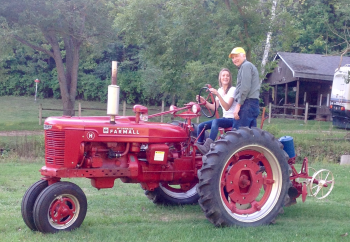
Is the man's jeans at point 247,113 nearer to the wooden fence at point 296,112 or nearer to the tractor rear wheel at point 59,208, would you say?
the tractor rear wheel at point 59,208

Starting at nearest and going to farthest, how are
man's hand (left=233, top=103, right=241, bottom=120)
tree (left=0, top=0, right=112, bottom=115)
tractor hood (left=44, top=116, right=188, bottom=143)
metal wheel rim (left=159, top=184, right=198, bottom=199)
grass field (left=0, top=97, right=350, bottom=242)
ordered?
grass field (left=0, top=97, right=350, bottom=242), tractor hood (left=44, top=116, right=188, bottom=143), man's hand (left=233, top=103, right=241, bottom=120), metal wheel rim (left=159, top=184, right=198, bottom=199), tree (left=0, top=0, right=112, bottom=115)

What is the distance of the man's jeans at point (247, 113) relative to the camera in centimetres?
584

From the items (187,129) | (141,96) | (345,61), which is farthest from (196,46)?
(141,96)

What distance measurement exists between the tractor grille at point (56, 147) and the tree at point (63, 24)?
17.3m

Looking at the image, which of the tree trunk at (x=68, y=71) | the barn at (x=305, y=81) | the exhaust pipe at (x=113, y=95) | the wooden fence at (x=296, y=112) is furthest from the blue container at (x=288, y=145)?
the barn at (x=305, y=81)

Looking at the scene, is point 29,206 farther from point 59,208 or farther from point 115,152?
point 115,152

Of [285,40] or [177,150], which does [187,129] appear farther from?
[285,40]

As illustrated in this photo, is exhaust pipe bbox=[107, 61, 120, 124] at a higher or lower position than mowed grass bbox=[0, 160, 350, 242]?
higher

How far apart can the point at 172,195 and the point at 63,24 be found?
1781 cm

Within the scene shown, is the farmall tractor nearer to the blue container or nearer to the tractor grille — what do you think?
the tractor grille

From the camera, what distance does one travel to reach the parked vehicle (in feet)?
71.1

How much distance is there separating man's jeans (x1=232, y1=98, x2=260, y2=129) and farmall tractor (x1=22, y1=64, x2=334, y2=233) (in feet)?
1.21

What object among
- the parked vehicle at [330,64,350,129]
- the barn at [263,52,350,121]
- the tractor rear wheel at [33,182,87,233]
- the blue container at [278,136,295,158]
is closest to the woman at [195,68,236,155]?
the blue container at [278,136,295,158]

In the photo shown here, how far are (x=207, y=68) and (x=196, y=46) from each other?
4.84 feet
